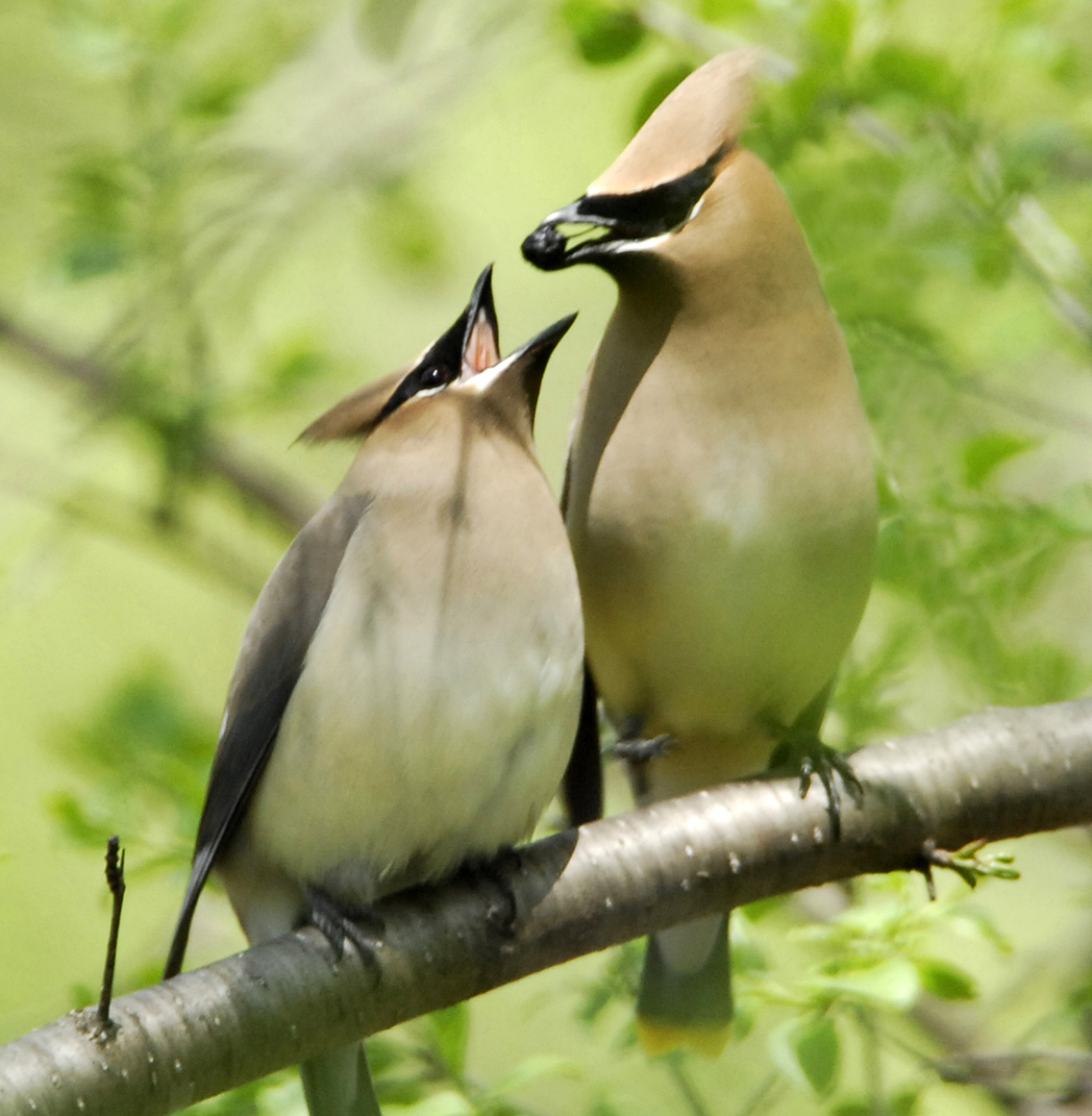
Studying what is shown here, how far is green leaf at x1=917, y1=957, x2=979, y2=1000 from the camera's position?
240 cm

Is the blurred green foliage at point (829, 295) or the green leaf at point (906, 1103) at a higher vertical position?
the blurred green foliage at point (829, 295)

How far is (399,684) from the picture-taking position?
2.29 metres

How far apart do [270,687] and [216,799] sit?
188 millimetres

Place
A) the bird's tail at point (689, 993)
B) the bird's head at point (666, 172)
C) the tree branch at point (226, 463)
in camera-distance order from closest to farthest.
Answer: the bird's head at point (666, 172) < the bird's tail at point (689, 993) < the tree branch at point (226, 463)

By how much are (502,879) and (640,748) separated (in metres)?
0.49

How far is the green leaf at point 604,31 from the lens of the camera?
306 cm

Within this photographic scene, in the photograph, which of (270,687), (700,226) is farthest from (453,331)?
(270,687)

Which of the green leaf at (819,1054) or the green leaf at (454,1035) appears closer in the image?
the green leaf at (819,1054)

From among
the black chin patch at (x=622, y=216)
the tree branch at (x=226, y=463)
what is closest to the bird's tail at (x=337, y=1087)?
the black chin patch at (x=622, y=216)

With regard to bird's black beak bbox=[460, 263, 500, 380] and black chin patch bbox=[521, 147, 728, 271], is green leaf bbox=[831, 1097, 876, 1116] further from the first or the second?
black chin patch bbox=[521, 147, 728, 271]

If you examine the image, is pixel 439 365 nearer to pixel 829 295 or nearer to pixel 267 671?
pixel 267 671

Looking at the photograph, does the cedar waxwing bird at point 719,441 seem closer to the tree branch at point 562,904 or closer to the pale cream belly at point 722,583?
the pale cream belly at point 722,583

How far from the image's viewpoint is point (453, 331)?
265 cm

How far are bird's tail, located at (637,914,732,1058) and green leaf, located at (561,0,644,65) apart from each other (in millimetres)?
1642
